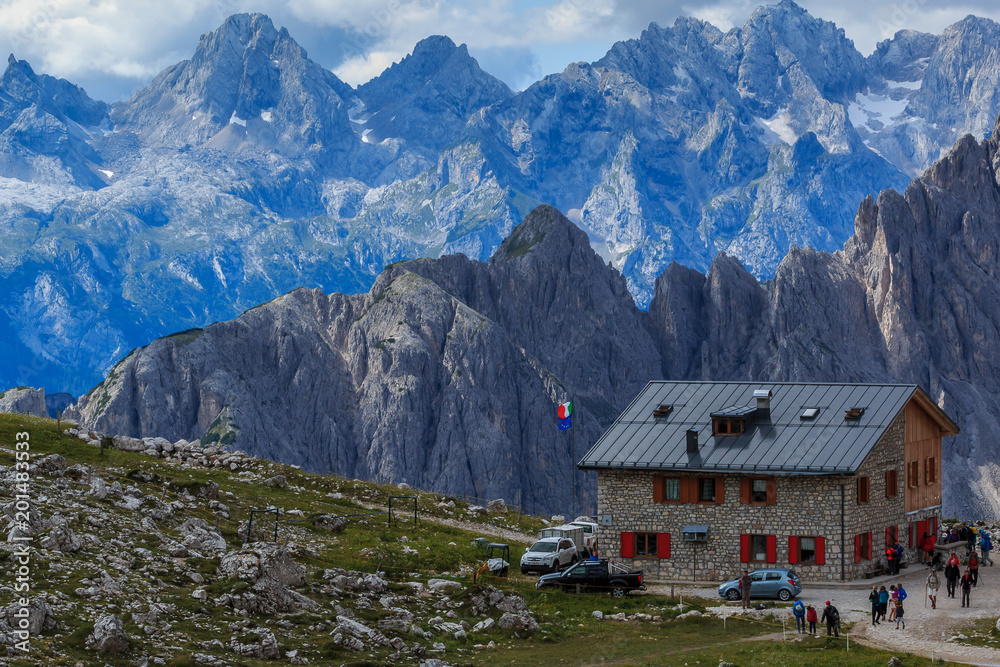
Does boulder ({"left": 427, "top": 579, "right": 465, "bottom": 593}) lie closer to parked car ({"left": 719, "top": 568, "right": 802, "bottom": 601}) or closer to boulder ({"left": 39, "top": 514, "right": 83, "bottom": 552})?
parked car ({"left": 719, "top": 568, "right": 802, "bottom": 601})

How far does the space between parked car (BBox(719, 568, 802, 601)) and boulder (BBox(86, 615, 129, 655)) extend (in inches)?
1335

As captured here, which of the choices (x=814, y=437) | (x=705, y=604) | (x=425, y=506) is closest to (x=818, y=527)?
(x=814, y=437)

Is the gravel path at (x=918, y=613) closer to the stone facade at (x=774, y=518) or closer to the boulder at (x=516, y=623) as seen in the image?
the stone facade at (x=774, y=518)

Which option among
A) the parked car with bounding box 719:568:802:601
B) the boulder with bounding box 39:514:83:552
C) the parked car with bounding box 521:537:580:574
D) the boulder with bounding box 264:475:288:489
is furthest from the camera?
the boulder with bounding box 264:475:288:489

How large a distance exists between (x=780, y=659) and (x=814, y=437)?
24.5m

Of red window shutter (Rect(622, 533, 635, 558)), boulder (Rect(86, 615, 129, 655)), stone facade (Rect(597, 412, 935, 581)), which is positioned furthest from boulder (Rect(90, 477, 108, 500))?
red window shutter (Rect(622, 533, 635, 558))

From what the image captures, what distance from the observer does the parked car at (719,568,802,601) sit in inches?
2383

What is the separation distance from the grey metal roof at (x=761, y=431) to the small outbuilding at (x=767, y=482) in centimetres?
9

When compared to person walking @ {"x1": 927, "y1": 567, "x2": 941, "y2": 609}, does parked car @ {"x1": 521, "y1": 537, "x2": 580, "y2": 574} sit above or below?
above

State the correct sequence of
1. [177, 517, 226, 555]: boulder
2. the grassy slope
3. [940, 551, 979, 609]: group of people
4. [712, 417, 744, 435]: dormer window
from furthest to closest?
1. [712, 417, 744, 435]: dormer window
2. [940, 551, 979, 609]: group of people
3. [177, 517, 226, 555]: boulder
4. the grassy slope

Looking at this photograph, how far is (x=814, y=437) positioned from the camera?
69000 mm

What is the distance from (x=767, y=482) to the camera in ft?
221

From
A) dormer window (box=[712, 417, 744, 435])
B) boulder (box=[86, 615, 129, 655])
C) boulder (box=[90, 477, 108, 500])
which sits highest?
dormer window (box=[712, 417, 744, 435])

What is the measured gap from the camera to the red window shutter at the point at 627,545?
69894mm
